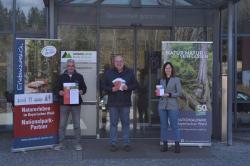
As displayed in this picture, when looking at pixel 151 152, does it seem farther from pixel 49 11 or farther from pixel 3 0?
pixel 3 0

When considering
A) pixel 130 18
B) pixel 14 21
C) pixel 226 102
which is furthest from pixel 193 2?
pixel 14 21

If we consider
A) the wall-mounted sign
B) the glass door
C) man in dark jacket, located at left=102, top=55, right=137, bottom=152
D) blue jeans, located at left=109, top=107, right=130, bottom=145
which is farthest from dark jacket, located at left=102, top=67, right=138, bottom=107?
the glass door

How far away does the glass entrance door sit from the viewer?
472 inches

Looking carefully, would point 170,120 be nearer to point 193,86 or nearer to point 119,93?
point 193,86

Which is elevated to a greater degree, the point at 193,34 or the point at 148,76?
the point at 193,34

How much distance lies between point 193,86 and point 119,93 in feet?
5.01

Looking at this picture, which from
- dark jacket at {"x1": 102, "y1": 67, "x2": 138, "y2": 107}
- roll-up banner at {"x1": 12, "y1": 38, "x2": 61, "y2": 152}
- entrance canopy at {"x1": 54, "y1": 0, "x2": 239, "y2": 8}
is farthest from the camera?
entrance canopy at {"x1": 54, "y1": 0, "x2": 239, "y2": 8}

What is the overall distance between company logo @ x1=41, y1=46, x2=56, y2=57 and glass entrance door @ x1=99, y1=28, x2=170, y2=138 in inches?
57.5

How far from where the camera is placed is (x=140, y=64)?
12039 millimetres

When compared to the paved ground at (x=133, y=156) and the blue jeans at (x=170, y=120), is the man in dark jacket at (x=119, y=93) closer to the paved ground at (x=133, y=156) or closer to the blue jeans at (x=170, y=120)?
the paved ground at (x=133, y=156)

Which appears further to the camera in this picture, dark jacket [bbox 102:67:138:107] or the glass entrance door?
the glass entrance door

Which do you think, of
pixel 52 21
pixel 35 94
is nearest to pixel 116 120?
pixel 35 94

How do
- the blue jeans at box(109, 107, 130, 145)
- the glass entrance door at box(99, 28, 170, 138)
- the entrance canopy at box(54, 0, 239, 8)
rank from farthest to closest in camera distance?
the glass entrance door at box(99, 28, 170, 138) < the entrance canopy at box(54, 0, 239, 8) < the blue jeans at box(109, 107, 130, 145)

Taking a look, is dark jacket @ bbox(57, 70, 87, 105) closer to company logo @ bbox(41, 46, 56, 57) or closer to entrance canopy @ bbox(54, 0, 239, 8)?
company logo @ bbox(41, 46, 56, 57)
